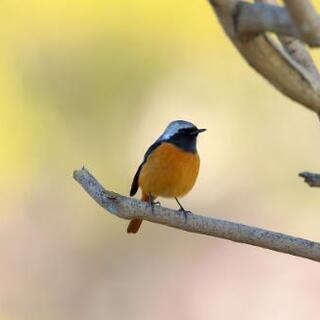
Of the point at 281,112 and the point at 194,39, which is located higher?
the point at 194,39

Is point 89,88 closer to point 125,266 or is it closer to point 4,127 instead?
point 4,127

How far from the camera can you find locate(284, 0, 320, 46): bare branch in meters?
1.19

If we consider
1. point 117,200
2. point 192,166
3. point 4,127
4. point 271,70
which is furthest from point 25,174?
point 271,70

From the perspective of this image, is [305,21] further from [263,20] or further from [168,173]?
[168,173]

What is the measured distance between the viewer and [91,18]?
265 inches

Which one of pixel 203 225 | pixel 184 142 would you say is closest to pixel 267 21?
pixel 203 225

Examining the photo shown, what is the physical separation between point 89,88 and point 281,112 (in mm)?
1227

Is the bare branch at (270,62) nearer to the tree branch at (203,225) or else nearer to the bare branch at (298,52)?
the bare branch at (298,52)

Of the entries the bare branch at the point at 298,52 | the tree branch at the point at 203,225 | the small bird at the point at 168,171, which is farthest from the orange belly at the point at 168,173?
the bare branch at the point at 298,52

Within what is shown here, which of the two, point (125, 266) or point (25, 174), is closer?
point (125, 266)

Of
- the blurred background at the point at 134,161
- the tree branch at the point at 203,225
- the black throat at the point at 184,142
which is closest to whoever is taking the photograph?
the tree branch at the point at 203,225

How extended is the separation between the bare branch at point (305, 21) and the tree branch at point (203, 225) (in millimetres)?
748

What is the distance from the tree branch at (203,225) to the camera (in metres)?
1.91

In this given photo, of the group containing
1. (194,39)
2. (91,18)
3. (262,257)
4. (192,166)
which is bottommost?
(262,257)
